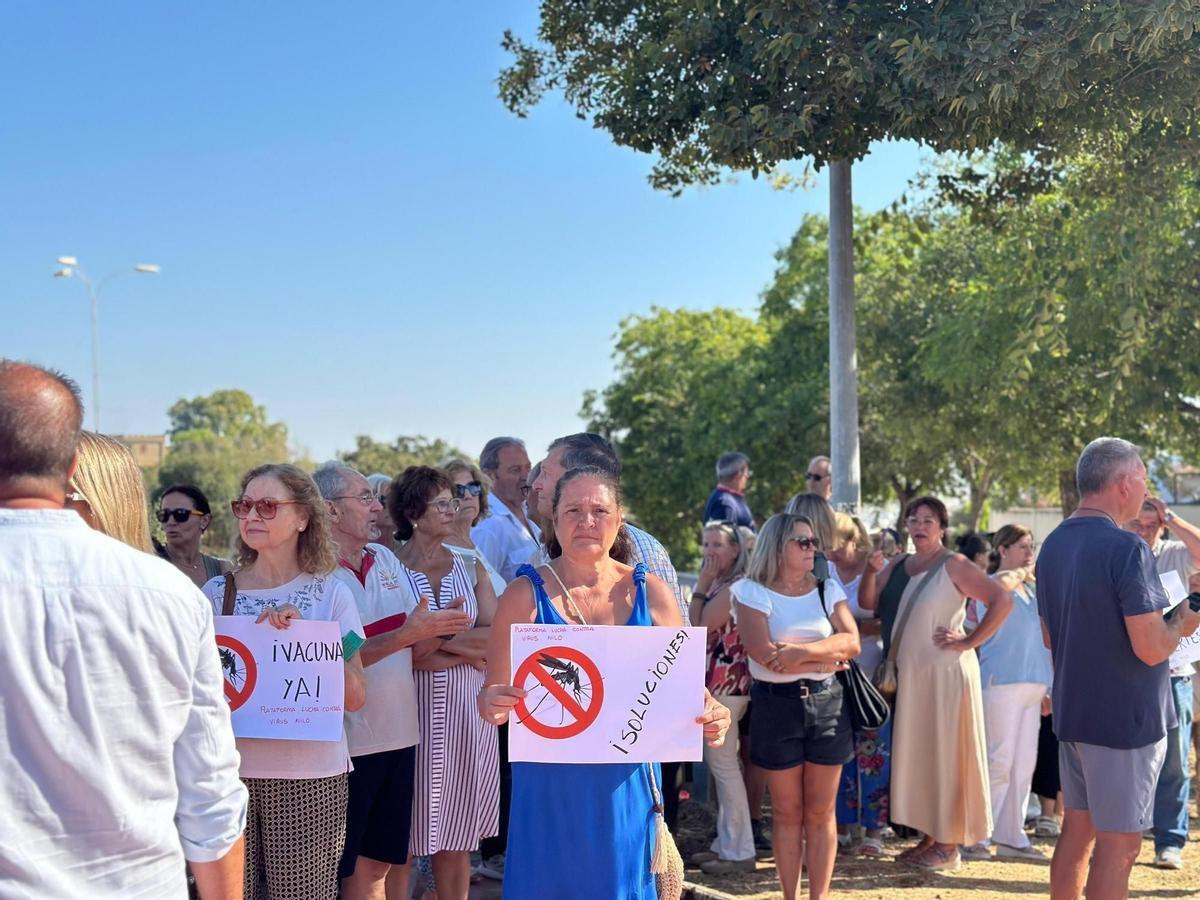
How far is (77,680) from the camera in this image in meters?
2.25

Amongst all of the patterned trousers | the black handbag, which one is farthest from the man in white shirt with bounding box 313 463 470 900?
the black handbag

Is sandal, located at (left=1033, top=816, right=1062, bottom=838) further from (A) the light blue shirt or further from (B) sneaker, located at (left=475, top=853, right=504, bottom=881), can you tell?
(B) sneaker, located at (left=475, top=853, right=504, bottom=881)

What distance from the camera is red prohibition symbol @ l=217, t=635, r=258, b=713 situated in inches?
164

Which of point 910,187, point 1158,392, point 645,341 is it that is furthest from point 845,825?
point 645,341

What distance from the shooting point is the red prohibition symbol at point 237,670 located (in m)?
4.16

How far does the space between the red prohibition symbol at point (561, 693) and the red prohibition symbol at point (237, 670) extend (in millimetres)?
975

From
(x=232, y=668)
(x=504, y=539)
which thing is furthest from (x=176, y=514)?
(x=504, y=539)

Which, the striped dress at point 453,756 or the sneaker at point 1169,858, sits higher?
the striped dress at point 453,756

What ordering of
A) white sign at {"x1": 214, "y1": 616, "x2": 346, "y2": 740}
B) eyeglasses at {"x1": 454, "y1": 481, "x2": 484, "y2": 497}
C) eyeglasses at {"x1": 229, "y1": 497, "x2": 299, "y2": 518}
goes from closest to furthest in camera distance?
white sign at {"x1": 214, "y1": 616, "x2": 346, "y2": 740} → eyeglasses at {"x1": 229, "y1": 497, "x2": 299, "y2": 518} → eyeglasses at {"x1": 454, "y1": 481, "x2": 484, "y2": 497}

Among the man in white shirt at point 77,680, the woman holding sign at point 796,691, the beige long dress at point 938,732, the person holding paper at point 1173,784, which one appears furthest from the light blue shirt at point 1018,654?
the man in white shirt at point 77,680

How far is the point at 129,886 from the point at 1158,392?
1697 cm

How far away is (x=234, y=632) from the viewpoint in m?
4.19

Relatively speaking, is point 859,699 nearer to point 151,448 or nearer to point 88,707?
point 88,707

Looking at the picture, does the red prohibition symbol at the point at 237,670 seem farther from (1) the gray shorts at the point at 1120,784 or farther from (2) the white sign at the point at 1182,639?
(2) the white sign at the point at 1182,639
